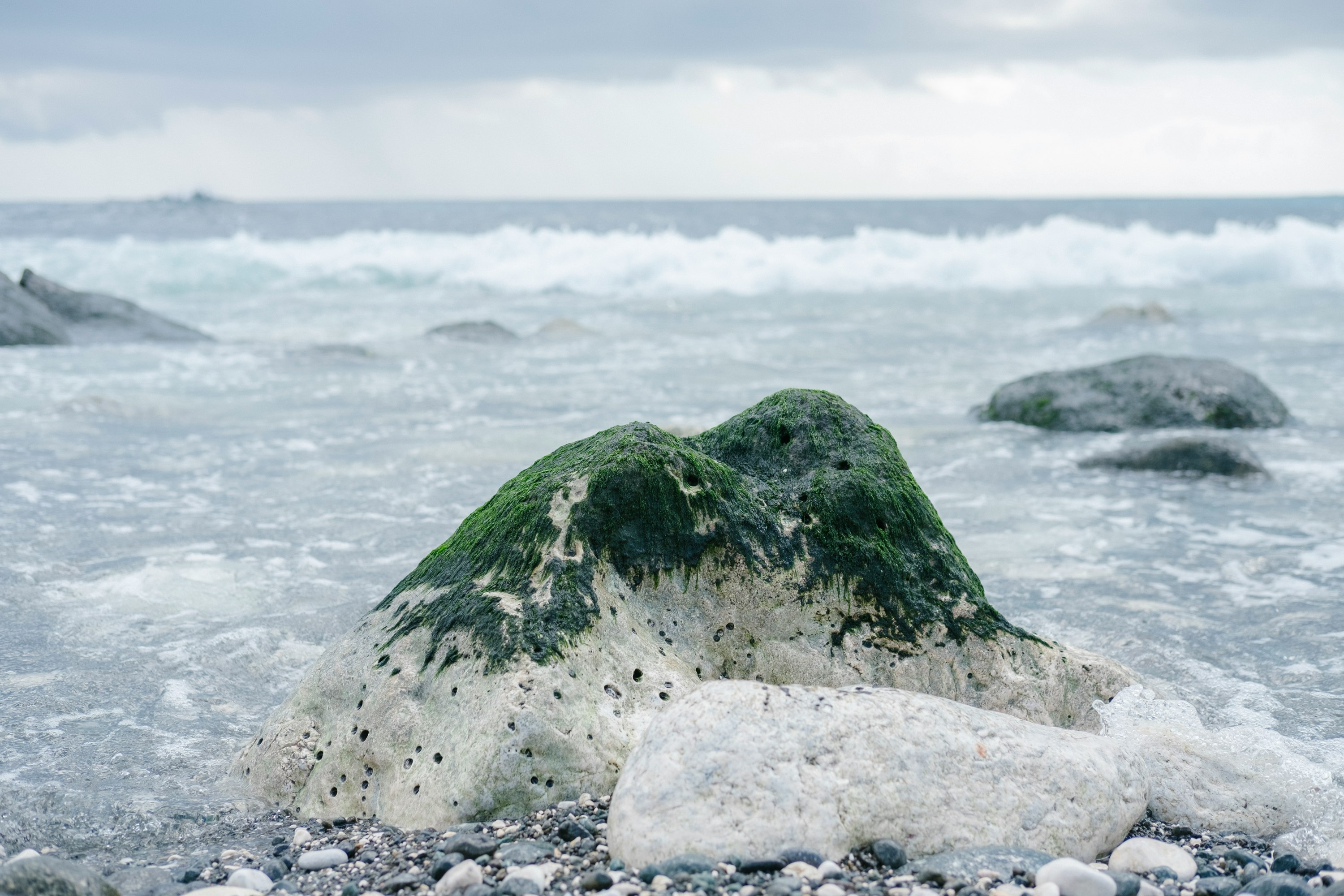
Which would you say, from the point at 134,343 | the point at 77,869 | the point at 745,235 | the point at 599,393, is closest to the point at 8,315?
the point at 134,343

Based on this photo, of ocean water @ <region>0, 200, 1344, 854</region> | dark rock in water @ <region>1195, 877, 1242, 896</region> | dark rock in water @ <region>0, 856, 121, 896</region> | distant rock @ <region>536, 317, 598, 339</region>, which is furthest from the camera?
distant rock @ <region>536, 317, 598, 339</region>

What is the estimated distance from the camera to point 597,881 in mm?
2473

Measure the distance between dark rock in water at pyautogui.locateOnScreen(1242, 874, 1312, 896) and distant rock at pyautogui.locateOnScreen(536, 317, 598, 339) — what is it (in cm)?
1381

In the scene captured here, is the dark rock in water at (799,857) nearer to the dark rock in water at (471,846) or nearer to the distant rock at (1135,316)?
the dark rock in water at (471,846)

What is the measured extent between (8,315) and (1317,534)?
45.0ft

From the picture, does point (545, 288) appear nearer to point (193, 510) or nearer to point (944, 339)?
point (944, 339)

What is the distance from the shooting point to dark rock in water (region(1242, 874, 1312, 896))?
2.50 meters

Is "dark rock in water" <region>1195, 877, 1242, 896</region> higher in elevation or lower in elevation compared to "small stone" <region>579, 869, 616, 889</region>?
lower

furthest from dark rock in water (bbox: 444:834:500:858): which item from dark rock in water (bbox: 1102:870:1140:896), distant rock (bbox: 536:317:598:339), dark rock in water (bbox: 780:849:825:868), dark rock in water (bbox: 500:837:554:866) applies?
distant rock (bbox: 536:317:598:339)

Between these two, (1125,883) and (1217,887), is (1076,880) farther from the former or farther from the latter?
(1217,887)

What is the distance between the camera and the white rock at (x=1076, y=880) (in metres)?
2.47

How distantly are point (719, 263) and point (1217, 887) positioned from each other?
25297 mm

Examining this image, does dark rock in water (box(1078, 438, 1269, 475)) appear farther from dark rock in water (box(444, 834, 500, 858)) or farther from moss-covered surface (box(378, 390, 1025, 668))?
dark rock in water (box(444, 834, 500, 858))

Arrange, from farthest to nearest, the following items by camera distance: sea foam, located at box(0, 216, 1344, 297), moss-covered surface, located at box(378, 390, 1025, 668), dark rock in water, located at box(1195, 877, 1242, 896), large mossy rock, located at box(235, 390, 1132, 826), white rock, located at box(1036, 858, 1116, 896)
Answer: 1. sea foam, located at box(0, 216, 1344, 297)
2. moss-covered surface, located at box(378, 390, 1025, 668)
3. large mossy rock, located at box(235, 390, 1132, 826)
4. dark rock in water, located at box(1195, 877, 1242, 896)
5. white rock, located at box(1036, 858, 1116, 896)
